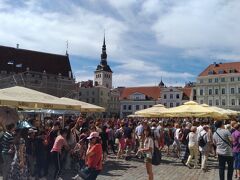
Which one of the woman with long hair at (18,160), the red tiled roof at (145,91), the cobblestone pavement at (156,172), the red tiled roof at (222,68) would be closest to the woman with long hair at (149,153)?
the cobblestone pavement at (156,172)

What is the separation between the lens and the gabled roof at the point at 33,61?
7806cm

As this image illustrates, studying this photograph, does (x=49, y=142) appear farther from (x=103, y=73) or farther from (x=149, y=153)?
(x=103, y=73)

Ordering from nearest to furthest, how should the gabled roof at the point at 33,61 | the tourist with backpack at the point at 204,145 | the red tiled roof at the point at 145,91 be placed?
the tourist with backpack at the point at 204,145
the gabled roof at the point at 33,61
the red tiled roof at the point at 145,91

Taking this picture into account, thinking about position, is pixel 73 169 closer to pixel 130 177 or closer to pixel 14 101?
pixel 130 177

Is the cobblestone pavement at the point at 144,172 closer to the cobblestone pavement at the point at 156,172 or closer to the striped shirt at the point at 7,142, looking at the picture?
the cobblestone pavement at the point at 156,172

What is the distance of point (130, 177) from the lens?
11.2 m

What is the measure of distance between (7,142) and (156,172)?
6040 mm

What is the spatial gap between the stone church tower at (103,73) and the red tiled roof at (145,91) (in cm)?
1633

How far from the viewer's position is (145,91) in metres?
95.6

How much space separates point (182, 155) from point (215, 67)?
2780 inches

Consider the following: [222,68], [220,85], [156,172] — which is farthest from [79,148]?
[222,68]

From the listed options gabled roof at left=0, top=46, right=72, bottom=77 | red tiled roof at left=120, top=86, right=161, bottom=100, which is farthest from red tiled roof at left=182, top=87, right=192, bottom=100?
gabled roof at left=0, top=46, right=72, bottom=77

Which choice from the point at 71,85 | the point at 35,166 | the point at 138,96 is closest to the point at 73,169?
the point at 35,166

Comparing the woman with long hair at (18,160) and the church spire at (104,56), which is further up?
the church spire at (104,56)
